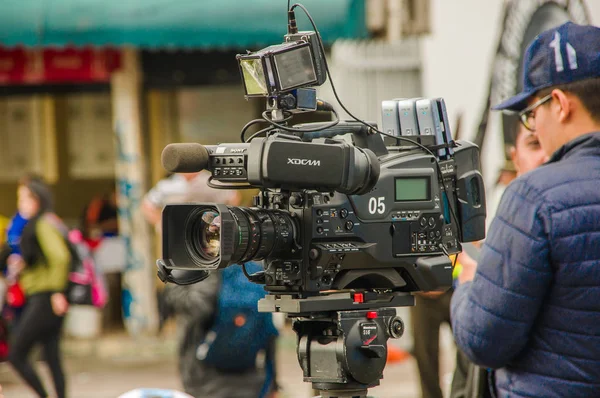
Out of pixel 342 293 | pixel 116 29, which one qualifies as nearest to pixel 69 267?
pixel 116 29

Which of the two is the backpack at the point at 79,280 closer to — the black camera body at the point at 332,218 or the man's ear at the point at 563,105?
the black camera body at the point at 332,218

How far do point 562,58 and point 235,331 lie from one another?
2.45 meters

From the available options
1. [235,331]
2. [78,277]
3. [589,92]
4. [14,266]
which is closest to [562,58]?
[589,92]

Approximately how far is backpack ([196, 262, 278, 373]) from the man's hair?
2.25 meters

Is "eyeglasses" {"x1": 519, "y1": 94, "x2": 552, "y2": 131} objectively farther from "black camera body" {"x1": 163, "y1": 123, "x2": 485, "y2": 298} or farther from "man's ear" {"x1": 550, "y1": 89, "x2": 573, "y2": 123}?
"black camera body" {"x1": 163, "y1": 123, "x2": 485, "y2": 298}

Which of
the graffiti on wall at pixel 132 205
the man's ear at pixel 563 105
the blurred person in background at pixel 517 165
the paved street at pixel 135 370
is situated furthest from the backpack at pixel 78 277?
the man's ear at pixel 563 105

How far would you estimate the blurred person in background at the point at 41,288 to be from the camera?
26.0 feet

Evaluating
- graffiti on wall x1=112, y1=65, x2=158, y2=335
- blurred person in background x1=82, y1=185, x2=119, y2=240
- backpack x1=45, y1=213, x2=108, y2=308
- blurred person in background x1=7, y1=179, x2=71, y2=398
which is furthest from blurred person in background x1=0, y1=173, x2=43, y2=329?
blurred person in background x1=82, y1=185, x2=119, y2=240

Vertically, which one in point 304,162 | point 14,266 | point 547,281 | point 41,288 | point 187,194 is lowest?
point 41,288

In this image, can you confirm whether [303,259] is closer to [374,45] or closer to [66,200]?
[374,45]

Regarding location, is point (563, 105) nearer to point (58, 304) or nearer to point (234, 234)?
point (234, 234)

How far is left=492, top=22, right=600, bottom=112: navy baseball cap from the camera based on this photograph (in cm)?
316

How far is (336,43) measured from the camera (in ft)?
34.7

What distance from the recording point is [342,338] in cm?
303
